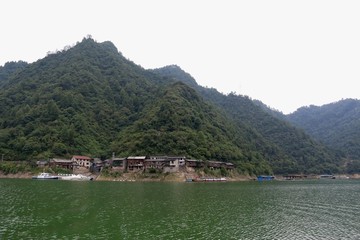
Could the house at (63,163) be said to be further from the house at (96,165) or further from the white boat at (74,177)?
the white boat at (74,177)

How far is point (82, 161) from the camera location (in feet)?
456

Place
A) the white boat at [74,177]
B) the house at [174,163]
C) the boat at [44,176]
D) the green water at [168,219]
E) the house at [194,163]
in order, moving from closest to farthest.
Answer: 1. the green water at [168,219]
2. the boat at [44,176]
3. the white boat at [74,177]
4. the house at [174,163]
5. the house at [194,163]

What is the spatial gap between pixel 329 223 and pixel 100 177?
100m

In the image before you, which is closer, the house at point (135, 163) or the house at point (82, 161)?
the house at point (135, 163)

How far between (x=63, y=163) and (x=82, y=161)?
792cm

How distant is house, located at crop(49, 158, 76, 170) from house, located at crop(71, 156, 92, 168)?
1.71 metres

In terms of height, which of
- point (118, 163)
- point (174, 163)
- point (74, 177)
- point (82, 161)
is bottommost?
point (74, 177)

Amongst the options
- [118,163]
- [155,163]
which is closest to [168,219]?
[155,163]

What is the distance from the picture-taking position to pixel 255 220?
42281mm

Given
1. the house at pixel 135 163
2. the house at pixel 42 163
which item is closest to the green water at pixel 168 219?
the house at pixel 135 163

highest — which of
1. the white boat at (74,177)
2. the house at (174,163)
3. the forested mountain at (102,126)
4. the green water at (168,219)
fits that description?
the forested mountain at (102,126)

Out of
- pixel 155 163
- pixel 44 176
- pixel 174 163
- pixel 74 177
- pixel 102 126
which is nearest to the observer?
pixel 44 176

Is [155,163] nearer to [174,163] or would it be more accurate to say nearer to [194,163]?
[174,163]

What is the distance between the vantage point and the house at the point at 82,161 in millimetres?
136750
